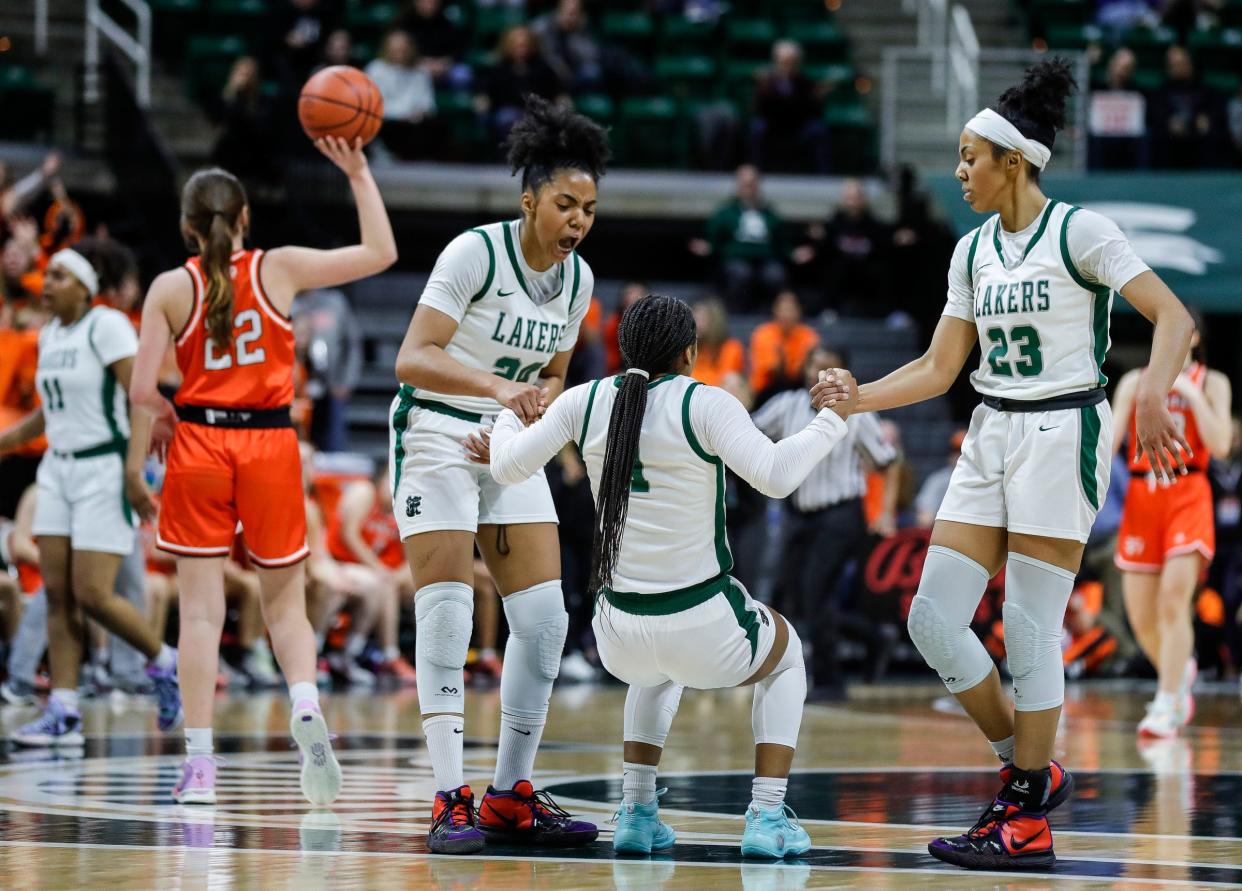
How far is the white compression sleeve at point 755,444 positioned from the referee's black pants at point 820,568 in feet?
21.2

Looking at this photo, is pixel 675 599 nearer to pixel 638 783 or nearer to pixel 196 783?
pixel 638 783

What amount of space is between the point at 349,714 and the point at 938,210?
8.68 meters

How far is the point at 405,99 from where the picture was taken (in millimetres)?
16516

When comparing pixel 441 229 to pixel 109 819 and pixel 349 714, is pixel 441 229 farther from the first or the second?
pixel 109 819

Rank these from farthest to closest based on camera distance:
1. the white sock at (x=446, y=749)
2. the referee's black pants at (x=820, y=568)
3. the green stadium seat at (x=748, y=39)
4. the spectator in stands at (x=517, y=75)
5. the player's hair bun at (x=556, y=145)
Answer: the green stadium seat at (x=748, y=39) → the spectator in stands at (x=517, y=75) → the referee's black pants at (x=820, y=568) → the player's hair bun at (x=556, y=145) → the white sock at (x=446, y=749)

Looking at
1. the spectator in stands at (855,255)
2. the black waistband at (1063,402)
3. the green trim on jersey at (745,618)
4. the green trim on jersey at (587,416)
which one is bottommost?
the green trim on jersey at (745,618)

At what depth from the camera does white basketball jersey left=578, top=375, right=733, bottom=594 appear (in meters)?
4.86

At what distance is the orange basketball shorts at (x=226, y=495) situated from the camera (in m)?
6.11

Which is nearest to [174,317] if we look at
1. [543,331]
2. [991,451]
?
[543,331]

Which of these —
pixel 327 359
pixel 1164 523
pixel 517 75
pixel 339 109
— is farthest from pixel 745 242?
pixel 339 109

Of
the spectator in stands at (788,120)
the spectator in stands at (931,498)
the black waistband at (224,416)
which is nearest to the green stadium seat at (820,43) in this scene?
the spectator in stands at (788,120)

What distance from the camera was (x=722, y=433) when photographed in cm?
480

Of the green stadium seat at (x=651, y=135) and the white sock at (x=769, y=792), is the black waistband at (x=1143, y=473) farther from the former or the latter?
the green stadium seat at (x=651, y=135)

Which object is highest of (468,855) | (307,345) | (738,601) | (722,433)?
(307,345)
